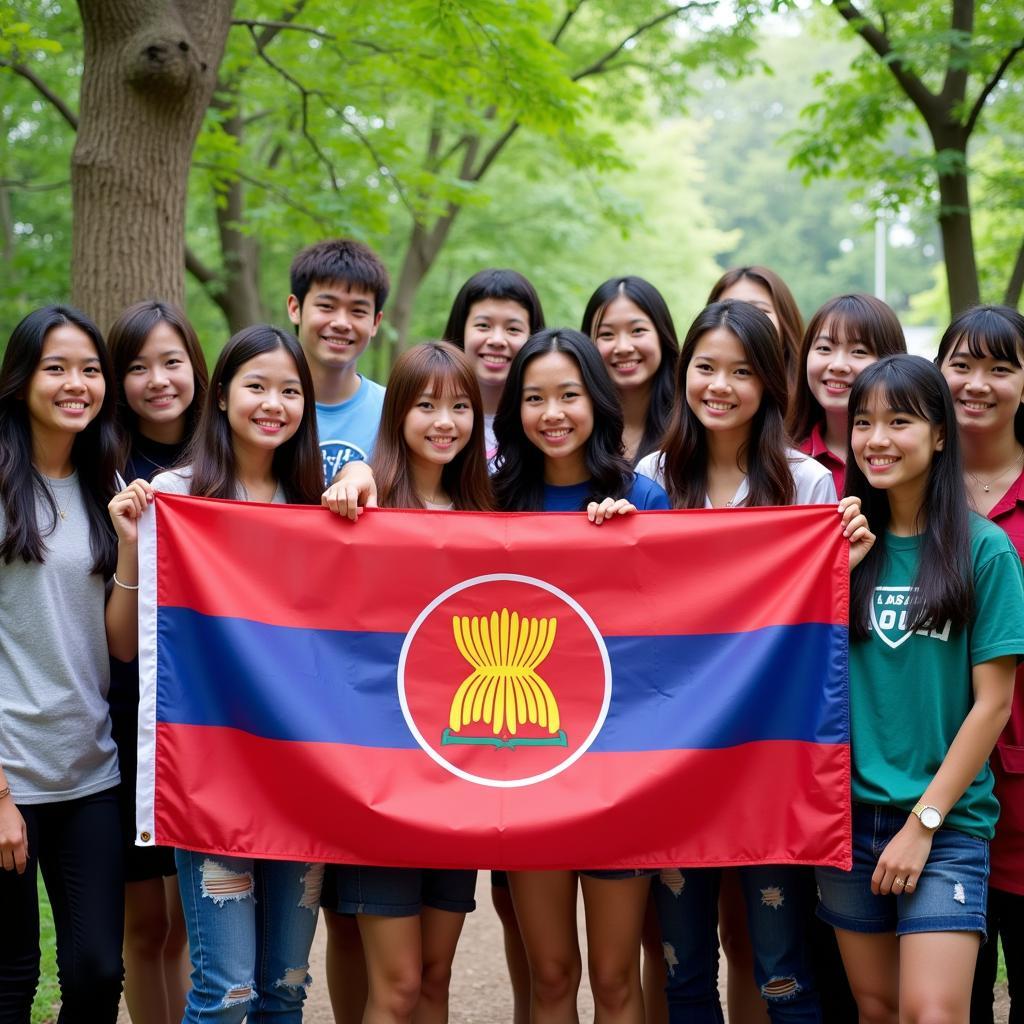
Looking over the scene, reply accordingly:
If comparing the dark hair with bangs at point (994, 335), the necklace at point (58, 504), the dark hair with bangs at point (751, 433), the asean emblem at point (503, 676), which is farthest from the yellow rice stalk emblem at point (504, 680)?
the dark hair with bangs at point (994, 335)

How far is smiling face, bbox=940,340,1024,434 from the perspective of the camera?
4090 millimetres

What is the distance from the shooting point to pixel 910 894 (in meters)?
3.56

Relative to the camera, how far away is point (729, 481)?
4.46 m

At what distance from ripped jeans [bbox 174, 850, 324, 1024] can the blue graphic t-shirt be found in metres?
1.60

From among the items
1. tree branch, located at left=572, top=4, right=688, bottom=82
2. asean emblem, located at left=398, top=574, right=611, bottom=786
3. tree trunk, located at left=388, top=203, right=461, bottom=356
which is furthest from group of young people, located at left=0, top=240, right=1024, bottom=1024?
tree trunk, located at left=388, top=203, right=461, bottom=356

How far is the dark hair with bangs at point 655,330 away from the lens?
5.28 m

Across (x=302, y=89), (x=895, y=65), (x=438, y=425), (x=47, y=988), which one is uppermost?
(x=895, y=65)

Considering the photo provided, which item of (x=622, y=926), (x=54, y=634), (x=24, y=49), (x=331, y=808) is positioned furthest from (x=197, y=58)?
(x=622, y=926)

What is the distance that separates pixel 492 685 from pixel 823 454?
1712mm

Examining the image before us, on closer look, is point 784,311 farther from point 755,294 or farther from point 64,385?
point 64,385

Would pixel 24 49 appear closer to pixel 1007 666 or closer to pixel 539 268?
pixel 1007 666

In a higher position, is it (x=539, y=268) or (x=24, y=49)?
(x=539, y=268)

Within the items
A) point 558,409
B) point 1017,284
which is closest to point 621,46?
point 1017,284

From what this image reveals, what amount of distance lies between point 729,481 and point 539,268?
49.0ft
